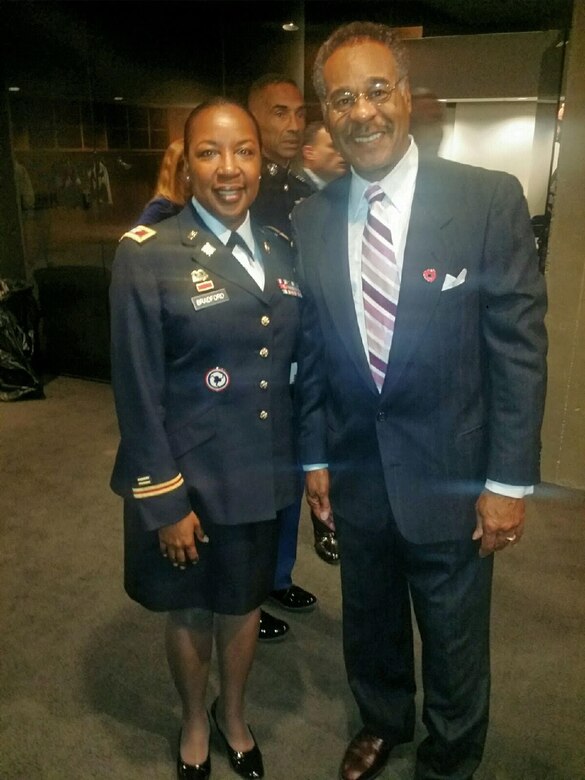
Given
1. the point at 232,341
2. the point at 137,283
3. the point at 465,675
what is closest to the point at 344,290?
the point at 232,341

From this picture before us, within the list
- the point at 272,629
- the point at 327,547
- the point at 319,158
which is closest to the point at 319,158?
the point at 319,158

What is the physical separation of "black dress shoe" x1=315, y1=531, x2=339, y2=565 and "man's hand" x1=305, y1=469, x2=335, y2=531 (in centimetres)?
104

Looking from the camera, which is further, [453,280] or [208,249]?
[208,249]

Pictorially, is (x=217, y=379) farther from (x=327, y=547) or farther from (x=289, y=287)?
(x=327, y=547)

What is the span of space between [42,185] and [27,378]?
1.37 metres

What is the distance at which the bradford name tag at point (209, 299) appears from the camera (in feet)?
4.36

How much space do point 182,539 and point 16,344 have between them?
11.6 feet

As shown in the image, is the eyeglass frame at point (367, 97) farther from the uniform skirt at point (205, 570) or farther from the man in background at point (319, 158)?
the man in background at point (319, 158)

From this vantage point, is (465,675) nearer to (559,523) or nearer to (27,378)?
(559,523)

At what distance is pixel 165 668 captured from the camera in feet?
6.73

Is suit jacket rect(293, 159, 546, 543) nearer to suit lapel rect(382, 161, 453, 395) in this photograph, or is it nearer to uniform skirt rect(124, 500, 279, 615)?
suit lapel rect(382, 161, 453, 395)

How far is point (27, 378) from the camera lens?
447 centimetres

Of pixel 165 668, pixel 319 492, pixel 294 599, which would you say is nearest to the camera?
pixel 319 492

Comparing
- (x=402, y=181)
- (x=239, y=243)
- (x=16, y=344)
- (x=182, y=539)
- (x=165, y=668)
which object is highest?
(x=402, y=181)
